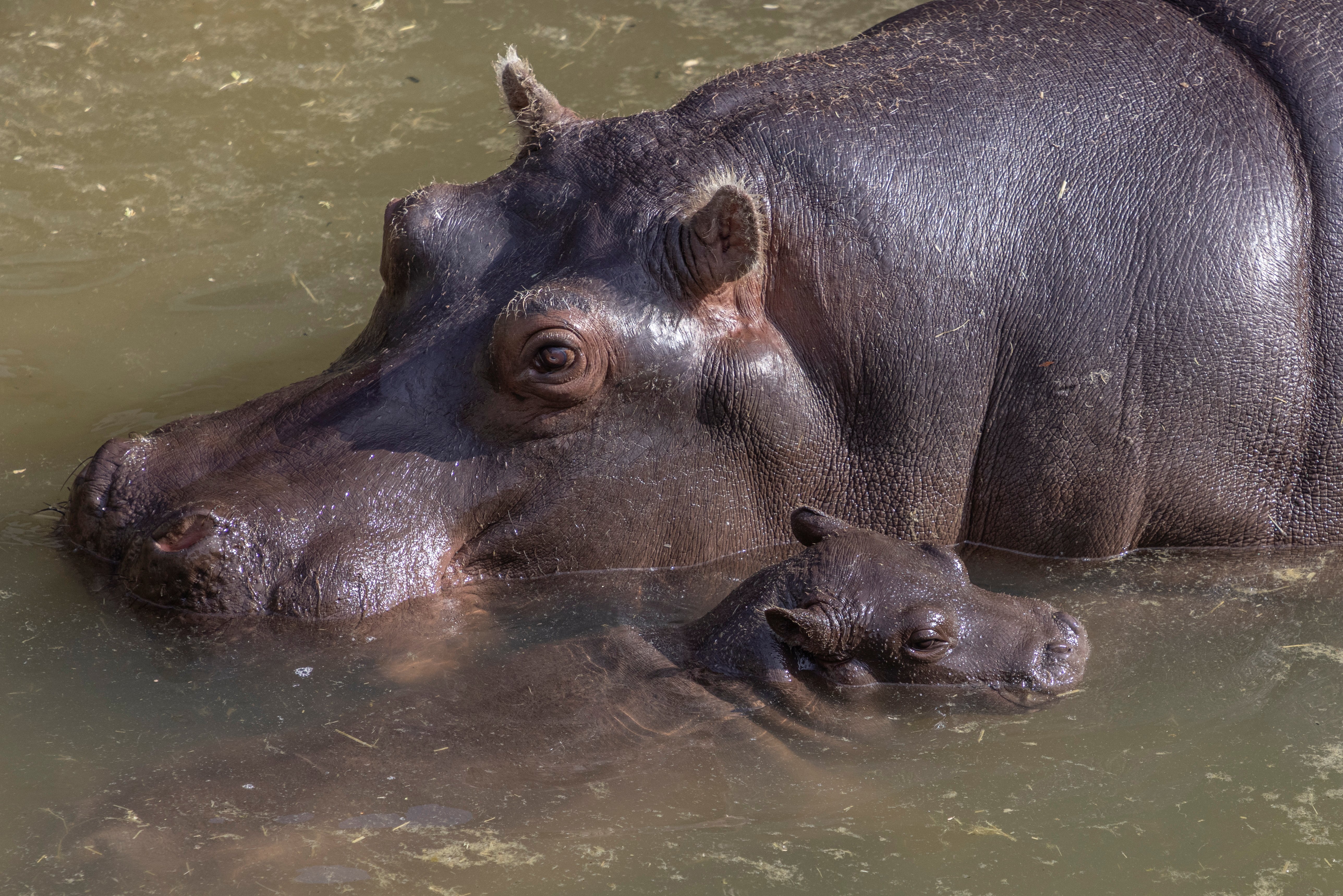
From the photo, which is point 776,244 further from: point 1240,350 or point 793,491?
point 1240,350

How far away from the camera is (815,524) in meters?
4.66

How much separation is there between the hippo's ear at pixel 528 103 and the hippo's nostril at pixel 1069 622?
2.18 m

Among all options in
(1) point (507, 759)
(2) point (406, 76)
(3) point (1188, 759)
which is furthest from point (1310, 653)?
(2) point (406, 76)

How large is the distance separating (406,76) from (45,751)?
557 cm

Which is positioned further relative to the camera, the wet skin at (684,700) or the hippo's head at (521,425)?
the hippo's head at (521,425)

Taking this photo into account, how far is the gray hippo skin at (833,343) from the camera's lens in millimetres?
4598

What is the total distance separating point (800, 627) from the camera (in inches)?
175

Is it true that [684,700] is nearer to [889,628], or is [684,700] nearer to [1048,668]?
[889,628]

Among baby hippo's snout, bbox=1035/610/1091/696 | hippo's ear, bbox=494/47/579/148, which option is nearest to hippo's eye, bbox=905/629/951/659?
baby hippo's snout, bbox=1035/610/1091/696

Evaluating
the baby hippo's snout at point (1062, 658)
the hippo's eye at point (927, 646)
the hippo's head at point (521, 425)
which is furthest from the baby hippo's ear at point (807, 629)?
the baby hippo's snout at point (1062, 658)

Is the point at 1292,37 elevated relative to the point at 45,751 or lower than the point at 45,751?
elevated

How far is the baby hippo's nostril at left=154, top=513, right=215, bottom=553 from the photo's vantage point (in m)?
4.45

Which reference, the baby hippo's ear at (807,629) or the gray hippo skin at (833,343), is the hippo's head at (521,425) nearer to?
the gray hippo skin at (833,343)

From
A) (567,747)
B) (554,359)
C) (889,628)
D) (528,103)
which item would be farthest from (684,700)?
(528,103)
